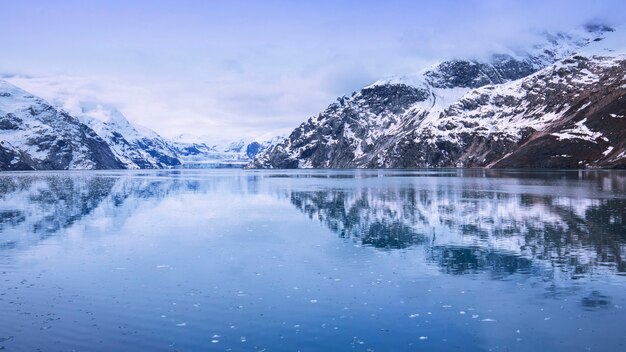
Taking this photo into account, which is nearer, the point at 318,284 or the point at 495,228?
the point at 318,284

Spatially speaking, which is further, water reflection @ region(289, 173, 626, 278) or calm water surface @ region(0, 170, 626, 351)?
water reflection @ region(289, 173, 626, 278)

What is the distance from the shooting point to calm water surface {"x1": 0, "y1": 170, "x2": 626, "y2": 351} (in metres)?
22.5

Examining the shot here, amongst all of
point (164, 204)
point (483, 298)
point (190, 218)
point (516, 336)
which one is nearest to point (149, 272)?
point (483, 298)

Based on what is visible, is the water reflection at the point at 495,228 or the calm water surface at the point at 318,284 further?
the water reflection at the point at 495,228

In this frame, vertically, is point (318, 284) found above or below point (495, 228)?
below

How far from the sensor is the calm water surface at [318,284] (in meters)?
22.5

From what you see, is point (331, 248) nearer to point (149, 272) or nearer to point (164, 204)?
point (149, 272)

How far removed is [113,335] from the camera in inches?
896

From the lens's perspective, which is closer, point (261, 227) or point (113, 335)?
point (113, 335)

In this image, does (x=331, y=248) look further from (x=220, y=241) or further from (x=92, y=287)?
(x=92, y=287)

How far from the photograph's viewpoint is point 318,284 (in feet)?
103

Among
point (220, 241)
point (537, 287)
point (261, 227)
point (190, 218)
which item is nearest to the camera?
point (537, 287)

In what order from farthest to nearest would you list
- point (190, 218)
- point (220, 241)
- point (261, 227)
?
point (190, 218) → point (261, 227) → point (220, 241)

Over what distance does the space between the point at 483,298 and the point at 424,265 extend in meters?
8.55
